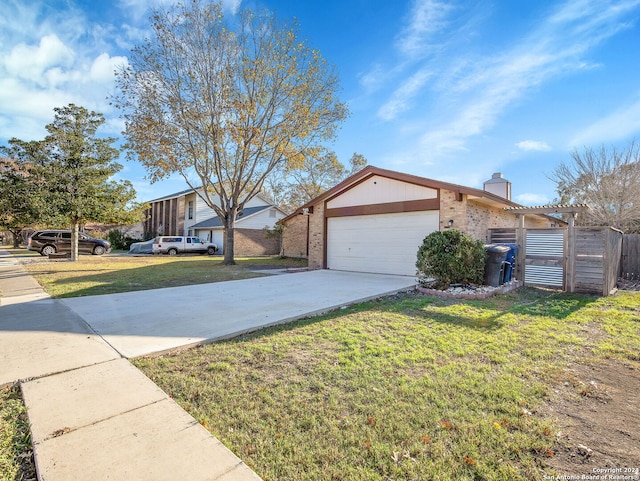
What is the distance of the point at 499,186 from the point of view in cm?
1548

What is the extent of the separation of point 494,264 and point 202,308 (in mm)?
7199

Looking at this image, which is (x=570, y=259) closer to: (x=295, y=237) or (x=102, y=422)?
(x=102, y=422)

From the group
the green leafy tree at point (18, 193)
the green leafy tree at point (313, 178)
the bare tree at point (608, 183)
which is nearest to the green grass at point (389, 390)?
the green leafy tree at point (18, 193)

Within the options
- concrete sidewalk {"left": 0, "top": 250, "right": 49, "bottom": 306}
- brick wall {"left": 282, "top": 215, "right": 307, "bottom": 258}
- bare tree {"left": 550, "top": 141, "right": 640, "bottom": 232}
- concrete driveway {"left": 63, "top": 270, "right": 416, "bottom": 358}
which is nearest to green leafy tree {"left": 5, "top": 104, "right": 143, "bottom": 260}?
concrete sidewalk {"left": 0, "top": 250, "right": 49, "bottom": 306}

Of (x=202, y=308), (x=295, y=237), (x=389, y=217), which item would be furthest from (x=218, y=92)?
(x=202, y=308)

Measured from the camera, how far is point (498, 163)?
60.5ft

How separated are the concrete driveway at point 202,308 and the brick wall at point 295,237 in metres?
12.8

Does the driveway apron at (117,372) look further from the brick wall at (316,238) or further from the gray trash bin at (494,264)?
the brick wall at (316,238)

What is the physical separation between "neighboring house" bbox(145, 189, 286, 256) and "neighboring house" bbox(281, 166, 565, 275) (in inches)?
424

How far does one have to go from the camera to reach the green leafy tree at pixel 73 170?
14.3 metres

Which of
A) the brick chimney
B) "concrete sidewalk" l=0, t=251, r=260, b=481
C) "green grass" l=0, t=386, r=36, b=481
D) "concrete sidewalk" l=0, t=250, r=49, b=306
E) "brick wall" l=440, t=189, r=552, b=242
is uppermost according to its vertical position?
the brick chimney

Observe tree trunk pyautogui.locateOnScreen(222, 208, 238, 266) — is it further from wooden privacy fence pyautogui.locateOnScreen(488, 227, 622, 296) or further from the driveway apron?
wooden privacy fence pyautogui.locateOnScreen(488, 227, 622, 296)

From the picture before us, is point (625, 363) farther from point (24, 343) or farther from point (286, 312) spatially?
point (24, 343)

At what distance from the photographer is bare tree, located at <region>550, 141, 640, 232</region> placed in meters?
18.2
